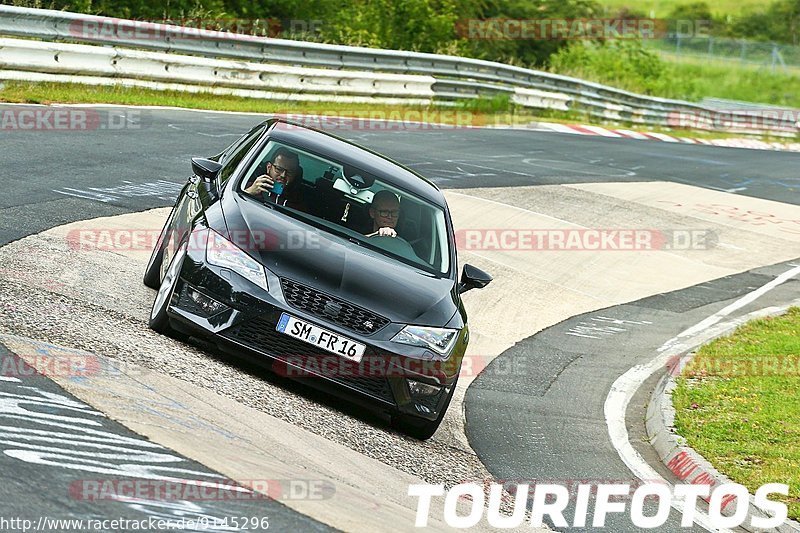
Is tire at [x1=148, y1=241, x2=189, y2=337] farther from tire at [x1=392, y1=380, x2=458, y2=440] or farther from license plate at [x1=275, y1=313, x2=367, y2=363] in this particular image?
tire at [x1=392, y1=380, x2=458, y2=440]

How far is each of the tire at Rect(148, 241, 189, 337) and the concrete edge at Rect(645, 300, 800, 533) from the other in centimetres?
354

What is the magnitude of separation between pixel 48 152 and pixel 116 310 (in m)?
6.33

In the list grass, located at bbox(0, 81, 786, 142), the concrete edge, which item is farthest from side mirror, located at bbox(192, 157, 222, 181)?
grass, located at bbox(0, 81, 786, 142)

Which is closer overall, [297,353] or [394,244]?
[297,353]

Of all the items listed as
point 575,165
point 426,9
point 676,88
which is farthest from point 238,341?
point 676,88

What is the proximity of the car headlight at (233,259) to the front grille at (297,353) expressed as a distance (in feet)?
0.86

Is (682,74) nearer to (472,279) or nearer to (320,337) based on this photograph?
(472,279)

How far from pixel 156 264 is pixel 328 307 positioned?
2.46 m

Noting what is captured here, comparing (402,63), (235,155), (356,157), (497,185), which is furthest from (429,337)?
(402,63)

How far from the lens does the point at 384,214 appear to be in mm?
8367

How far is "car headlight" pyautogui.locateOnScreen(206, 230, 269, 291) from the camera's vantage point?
287 inches

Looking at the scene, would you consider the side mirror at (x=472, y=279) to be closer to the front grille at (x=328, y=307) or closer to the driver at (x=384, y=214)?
the driver at (x=384, y=214)

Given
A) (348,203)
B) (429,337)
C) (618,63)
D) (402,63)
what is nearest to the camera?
(429,337)

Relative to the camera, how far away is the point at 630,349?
11.9m
